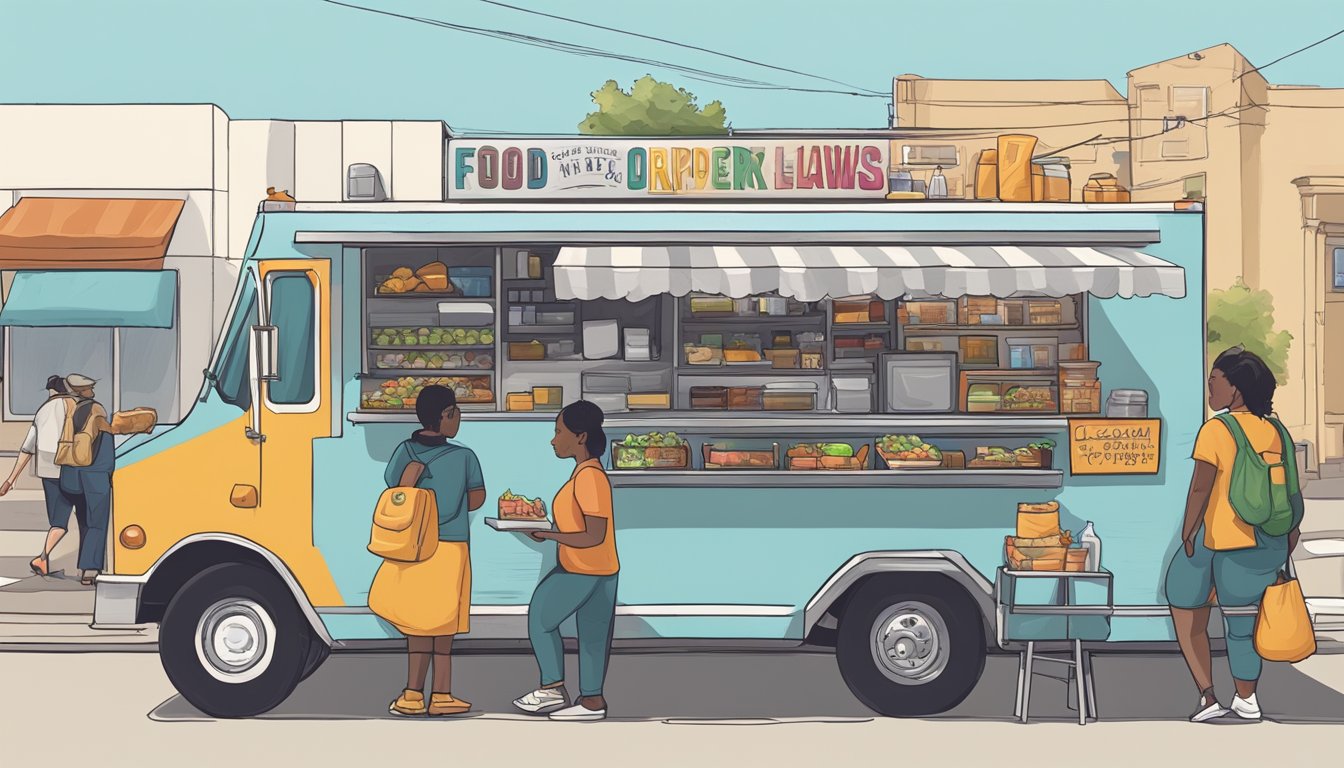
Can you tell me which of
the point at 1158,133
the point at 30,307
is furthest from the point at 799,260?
the point at 1158,133

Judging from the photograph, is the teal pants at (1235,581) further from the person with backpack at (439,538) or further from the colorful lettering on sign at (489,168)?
the colorful lettering on sign at (489,168)

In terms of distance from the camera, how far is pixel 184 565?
7.93 meters

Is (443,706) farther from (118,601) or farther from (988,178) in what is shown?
(988,178)

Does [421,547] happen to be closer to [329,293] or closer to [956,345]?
[329,293]

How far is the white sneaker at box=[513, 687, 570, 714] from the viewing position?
7.77m

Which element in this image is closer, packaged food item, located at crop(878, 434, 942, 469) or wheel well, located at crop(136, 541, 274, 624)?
wheel well, located at crop(136, 541, 274, 624)

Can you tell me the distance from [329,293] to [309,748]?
252cm

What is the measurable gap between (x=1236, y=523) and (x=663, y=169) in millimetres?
4060

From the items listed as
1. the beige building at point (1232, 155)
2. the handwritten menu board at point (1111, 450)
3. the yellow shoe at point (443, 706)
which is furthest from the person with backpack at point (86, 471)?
the beige building at point (1232, 155)

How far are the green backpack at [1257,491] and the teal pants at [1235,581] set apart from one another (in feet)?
0.37

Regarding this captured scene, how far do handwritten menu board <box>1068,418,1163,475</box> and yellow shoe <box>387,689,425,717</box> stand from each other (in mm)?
3906

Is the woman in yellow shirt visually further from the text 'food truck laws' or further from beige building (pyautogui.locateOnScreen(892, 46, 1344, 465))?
beige building (pyautogui.locateOnScreen(892, 46, 1344, 465))

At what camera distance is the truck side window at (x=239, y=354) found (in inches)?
309

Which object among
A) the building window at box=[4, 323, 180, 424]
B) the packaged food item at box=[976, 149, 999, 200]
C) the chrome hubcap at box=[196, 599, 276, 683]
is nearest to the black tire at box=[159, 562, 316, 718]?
the chrome hubcap at box=[196, 599, 276, 683]
